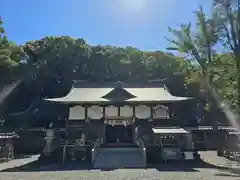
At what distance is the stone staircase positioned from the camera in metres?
16.4

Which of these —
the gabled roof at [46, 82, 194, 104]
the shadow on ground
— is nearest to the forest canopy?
the gabled roof at [46, 82, 194, 104]

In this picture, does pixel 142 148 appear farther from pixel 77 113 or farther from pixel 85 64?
pixel 85 64

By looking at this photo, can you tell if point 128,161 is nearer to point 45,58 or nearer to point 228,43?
point 228,43

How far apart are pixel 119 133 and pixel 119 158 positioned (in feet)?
15.5

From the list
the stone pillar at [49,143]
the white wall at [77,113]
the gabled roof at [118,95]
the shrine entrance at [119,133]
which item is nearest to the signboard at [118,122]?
the shrine entrance at [119,133]

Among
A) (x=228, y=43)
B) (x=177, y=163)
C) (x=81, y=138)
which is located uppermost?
(x=228, y=43)

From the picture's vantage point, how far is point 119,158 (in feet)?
57.5

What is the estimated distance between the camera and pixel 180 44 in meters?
22.2

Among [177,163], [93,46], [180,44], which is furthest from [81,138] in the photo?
[93,46]

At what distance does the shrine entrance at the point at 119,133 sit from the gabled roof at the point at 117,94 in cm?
242

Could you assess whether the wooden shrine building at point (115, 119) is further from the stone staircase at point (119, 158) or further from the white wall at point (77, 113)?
the stone staircase at point (119, 158)

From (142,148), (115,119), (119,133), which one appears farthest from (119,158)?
(119,133)

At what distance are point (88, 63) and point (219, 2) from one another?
2116 centimetres

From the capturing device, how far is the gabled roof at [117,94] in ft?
67.4
